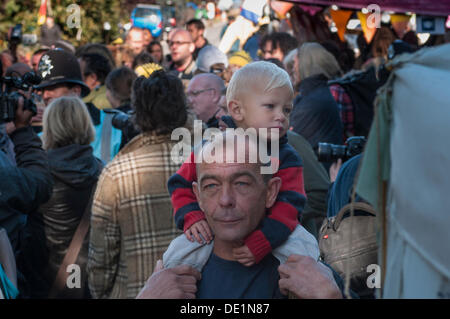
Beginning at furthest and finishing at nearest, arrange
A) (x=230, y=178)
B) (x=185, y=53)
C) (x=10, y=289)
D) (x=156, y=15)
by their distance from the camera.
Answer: (x=156, y=15) → (x=185, y=53) → (x=10, y=289) → (x=230, y=178)

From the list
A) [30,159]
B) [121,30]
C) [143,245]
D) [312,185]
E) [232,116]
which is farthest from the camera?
[121,30]

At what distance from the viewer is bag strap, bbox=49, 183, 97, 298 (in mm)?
4605

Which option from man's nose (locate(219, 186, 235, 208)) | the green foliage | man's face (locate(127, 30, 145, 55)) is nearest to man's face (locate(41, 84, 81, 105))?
man's nose (locate(219, 186, 235, 208))

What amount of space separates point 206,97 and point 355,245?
2.81 m

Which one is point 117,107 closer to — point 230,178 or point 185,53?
point 185,53

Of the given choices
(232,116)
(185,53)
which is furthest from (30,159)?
(185,53)

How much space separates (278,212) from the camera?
227 centimetres

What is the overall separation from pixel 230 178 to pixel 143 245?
1.62 metres

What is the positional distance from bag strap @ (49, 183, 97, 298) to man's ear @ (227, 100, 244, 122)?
2.28m

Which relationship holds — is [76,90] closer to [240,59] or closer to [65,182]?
[65,182]

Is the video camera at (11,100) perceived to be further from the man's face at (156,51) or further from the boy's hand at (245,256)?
the man's face at (156,51)

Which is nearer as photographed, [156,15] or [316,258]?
[316,258]

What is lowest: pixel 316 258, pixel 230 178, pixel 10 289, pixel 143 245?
pixel 143 245

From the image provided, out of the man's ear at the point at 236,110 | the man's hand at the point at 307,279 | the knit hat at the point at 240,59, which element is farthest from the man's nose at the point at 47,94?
the man's hand at the point at 307,279
